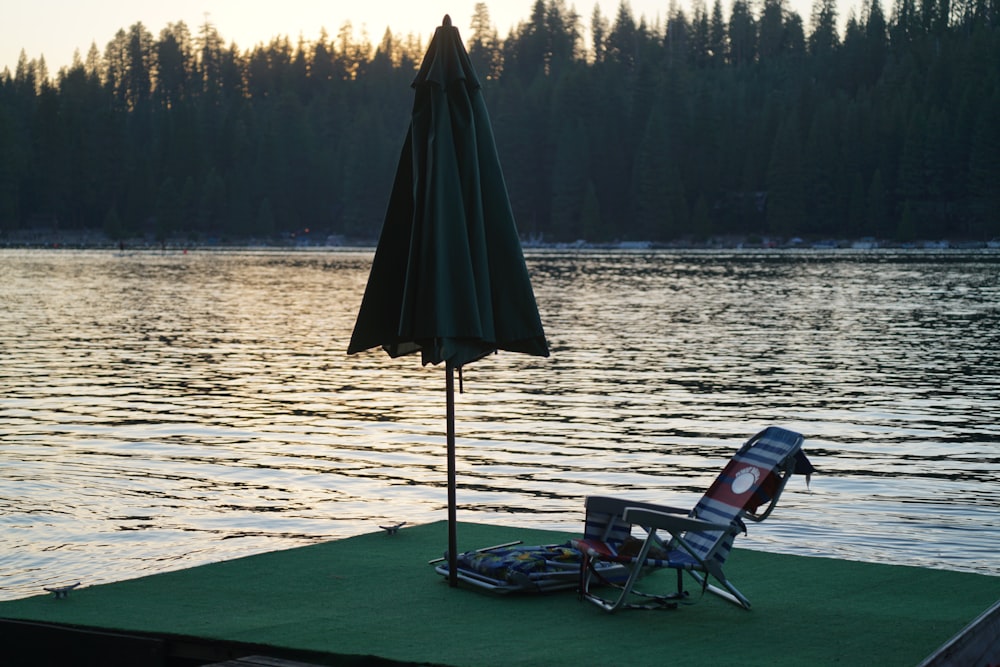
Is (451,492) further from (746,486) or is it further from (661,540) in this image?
(746,486)

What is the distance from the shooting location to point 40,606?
22.7 feet

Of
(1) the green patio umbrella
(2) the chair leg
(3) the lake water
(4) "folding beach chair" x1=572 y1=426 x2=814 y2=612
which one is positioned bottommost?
(3) the lake water

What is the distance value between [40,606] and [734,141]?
126477 millimetres

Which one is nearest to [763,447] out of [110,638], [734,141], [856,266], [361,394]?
[110,638]

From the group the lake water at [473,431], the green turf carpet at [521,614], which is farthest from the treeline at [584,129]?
the green turf carpet at [521,614]

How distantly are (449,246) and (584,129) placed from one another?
128 metres

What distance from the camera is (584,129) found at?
13312 centimetres

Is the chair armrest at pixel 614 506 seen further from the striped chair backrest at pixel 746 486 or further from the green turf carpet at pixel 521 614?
the green turf carpet at pixel 521 614

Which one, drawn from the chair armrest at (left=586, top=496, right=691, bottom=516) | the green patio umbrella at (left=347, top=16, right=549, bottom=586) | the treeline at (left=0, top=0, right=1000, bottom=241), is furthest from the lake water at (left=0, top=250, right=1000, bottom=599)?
the treeline at (left=0, top=0, right=1000, bottom=241)

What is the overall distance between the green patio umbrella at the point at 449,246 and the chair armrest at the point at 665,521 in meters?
1.06

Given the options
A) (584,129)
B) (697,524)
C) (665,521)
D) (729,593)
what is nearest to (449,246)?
(665,521)

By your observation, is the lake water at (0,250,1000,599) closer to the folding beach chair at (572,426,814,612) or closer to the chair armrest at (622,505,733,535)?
the folding beach chair at (572,426,814,612)

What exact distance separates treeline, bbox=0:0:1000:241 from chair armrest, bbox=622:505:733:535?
112 meters

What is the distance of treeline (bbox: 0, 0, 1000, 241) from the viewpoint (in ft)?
391
